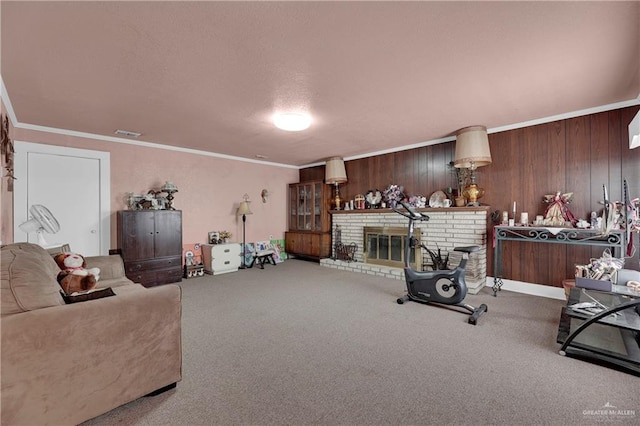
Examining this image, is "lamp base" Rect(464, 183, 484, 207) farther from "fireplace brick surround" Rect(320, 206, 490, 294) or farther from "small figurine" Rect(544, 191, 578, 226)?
"small figurine" Rect(544, 191, 578, 226)

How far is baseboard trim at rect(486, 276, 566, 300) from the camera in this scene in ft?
11.8

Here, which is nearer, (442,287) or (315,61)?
(315,61)

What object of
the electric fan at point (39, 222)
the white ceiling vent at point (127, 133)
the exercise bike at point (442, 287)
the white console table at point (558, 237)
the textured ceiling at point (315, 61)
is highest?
the white ceiling vent at point (127, 133)

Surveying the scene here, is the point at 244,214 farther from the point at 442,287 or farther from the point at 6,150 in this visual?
the point at 442,287

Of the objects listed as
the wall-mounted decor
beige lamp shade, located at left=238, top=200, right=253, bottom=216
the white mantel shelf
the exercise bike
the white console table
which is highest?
the wall-mounted decor

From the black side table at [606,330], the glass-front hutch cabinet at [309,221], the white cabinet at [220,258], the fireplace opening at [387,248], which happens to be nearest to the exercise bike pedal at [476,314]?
the black side table at [606,330]

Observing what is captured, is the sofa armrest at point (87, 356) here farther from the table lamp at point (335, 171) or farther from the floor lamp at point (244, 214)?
the table lamp at point (335, 171)

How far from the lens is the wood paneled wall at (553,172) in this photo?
3238 millimetres

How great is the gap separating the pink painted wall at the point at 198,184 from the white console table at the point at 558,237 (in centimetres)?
453

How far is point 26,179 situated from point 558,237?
679 centimetres

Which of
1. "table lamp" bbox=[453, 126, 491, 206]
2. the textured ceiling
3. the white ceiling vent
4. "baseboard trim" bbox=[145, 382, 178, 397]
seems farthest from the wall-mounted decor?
"table lamp" bbox=[453, 126, 491, 206]

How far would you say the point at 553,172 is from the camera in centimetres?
364

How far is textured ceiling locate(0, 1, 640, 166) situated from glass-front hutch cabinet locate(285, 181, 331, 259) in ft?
8.90

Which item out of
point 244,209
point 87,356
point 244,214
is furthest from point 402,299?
point 244,214
